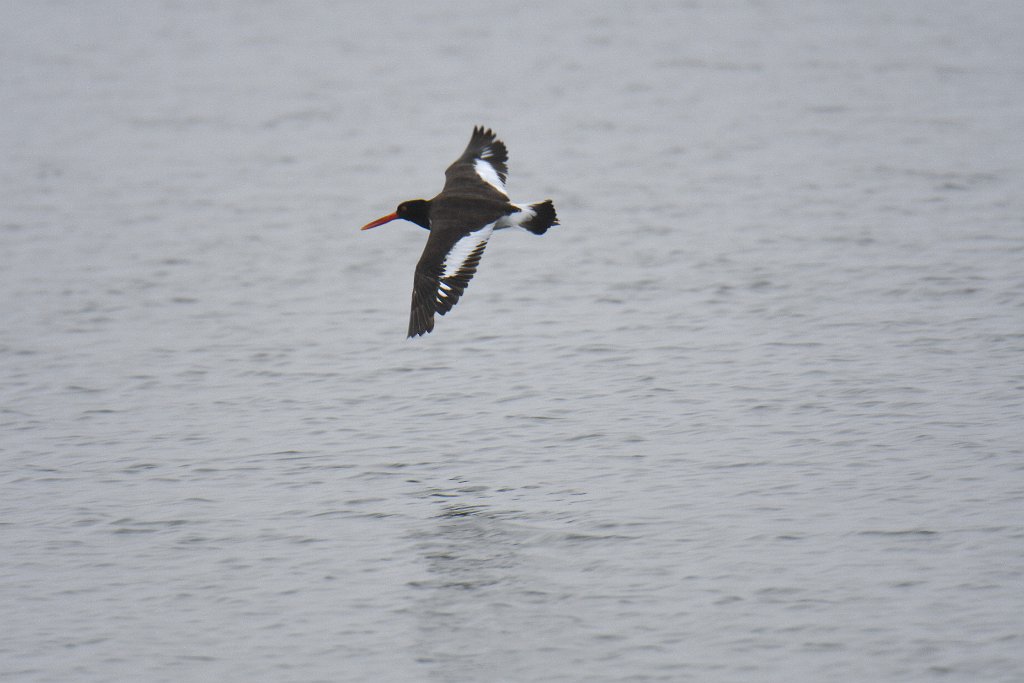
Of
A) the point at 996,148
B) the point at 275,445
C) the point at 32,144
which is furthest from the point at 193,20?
the point at 275,445

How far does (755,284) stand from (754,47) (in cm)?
1179

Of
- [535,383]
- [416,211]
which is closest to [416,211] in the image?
[416,211]

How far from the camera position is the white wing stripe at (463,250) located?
10.2m

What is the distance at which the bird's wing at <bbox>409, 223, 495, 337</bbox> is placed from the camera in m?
9.92

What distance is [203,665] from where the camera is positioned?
8094 mm

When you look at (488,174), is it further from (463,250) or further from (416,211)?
(463,250)

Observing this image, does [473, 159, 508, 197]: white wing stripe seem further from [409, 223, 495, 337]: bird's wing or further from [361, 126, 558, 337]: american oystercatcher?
[409, 223, 495, 337]: bird's wing

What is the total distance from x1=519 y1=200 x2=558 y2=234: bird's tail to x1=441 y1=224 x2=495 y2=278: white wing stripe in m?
0.30

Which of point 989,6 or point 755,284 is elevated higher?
point 989,6

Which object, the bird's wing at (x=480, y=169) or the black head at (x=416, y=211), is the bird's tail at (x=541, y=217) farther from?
the black head at (x=416, y=211)

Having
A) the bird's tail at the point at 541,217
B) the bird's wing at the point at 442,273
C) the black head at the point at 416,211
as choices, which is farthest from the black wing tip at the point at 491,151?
the bird's wing at the point at 442,273

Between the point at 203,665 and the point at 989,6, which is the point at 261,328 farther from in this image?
the point at 989,6

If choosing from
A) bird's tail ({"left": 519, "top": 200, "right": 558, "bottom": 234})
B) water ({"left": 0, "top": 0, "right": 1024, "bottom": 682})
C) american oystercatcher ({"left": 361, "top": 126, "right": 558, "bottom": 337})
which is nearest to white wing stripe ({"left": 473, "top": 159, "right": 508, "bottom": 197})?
american oystercatcher ({"left": 361, "top": 126, "right": 558, "bottom": 337})

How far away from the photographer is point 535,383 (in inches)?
479
